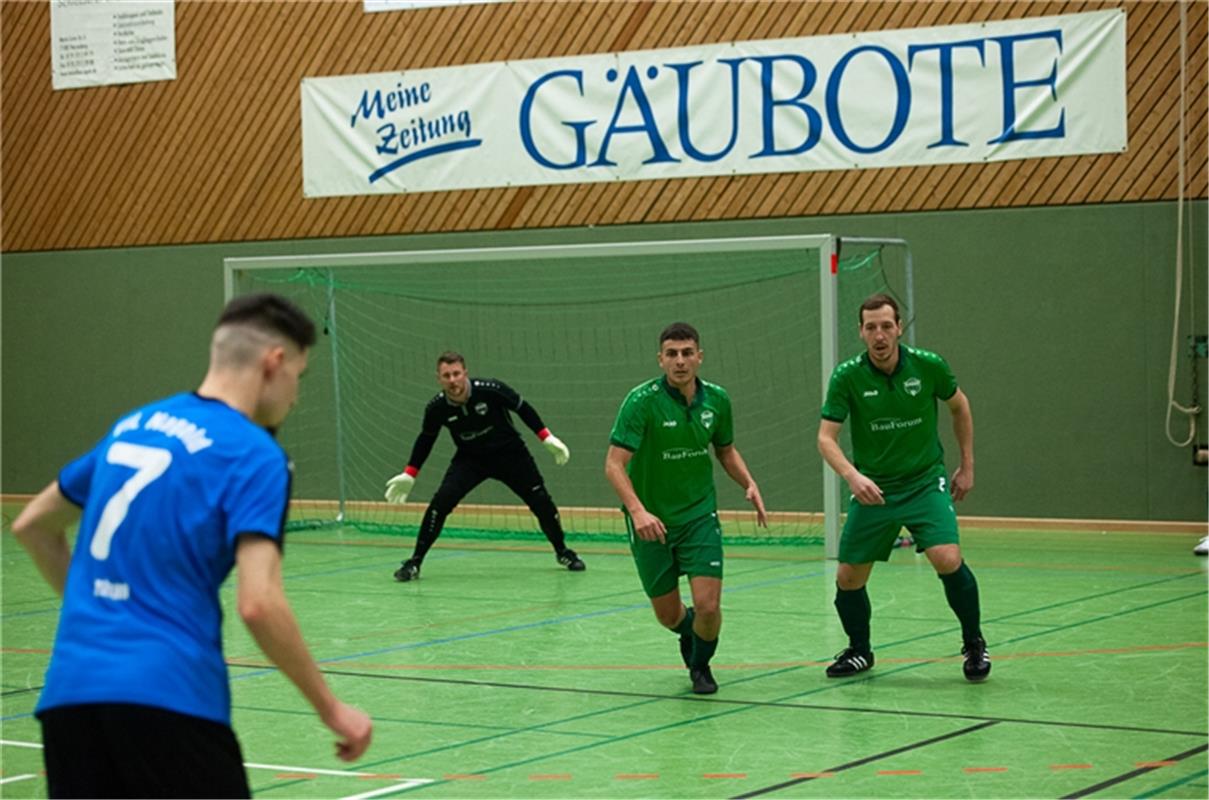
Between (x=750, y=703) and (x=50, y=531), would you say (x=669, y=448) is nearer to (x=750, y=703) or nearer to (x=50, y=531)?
(x=750, y=703)

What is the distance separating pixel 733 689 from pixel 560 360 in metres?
10.7

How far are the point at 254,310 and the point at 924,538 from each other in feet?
20.4

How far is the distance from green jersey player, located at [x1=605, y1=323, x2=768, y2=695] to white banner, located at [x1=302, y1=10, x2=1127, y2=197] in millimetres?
9221

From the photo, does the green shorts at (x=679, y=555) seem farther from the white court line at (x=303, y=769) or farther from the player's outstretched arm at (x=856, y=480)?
the white court line at (x=303, y=769)

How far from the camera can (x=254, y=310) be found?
403cm

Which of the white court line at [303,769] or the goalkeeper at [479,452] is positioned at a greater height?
the goalkeeper at [479,452]

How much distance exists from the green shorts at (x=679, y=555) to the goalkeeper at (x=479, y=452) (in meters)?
5.53

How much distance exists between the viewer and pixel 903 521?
31.6ft

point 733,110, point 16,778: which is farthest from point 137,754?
point 733,110

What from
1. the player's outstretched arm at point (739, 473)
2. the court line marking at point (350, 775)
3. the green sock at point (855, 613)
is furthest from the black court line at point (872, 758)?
the player's outstretched arm at point (739, 473)

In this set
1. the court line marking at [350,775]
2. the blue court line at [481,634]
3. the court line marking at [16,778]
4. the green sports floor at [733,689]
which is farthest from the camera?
Answer: the blue court line at [481,634]

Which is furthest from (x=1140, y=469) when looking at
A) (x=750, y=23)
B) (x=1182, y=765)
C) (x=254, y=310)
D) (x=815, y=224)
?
(x=254, y=310)

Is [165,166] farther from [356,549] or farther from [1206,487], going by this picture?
[1206,487]

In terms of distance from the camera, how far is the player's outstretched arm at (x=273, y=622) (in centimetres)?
376
